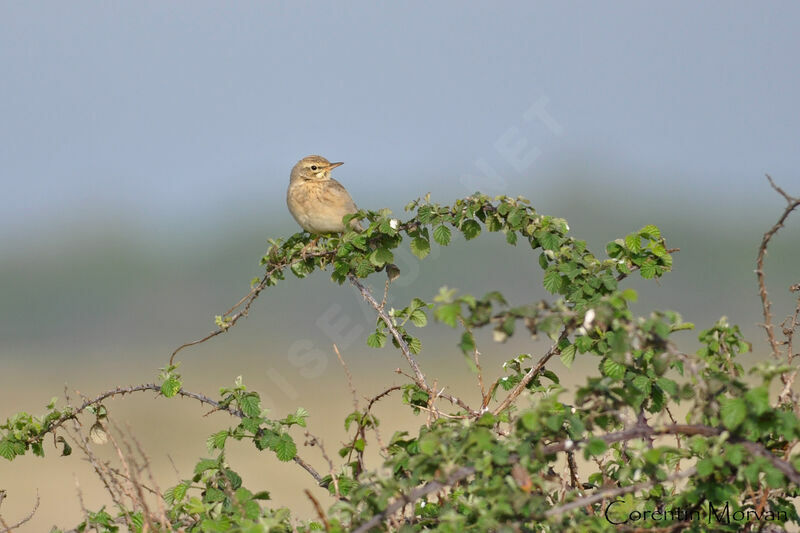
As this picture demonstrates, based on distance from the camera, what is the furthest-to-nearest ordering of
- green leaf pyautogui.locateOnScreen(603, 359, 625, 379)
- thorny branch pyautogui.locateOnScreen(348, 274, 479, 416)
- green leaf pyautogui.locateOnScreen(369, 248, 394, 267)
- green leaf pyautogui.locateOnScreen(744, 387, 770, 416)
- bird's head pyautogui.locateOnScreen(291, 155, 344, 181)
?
bird's head pyautogui.locateOnScreen(291, 155, 344, 181)
green leaf pyautogui.locateOnScreen(369, 248, 394, 267)
thorny branch pyautogui.locateOnScreen(348, 274, 479, 416)
green leaf pyautogui.locateOnScreen(603, 359, 625, 379)
green leaf pyautogui.locateOnScreen(744, 387, 770, 416)

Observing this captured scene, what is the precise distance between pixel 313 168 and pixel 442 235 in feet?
13.1

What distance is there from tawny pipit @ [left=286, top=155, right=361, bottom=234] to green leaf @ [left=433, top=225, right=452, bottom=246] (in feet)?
7.75

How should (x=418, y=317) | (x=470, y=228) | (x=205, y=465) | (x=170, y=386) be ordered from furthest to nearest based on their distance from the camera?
(x=418, y=317) < (x=470, y=228) < (x=170, y=386) < (x=205, y=465)

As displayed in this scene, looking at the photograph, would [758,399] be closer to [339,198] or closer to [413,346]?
[413,346]

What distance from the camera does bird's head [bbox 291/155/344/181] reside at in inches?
329

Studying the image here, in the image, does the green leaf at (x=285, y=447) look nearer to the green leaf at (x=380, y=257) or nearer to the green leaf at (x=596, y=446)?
the green leaf at (x=380, y=257)

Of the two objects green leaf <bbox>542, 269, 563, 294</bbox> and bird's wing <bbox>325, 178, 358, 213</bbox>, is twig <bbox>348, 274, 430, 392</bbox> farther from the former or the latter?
bird's wing <bbox>325, 178, 358, 213</bbox>

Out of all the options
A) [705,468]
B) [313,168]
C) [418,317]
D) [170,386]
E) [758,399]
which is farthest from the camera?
[313,168]

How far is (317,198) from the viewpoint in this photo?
25.4ft

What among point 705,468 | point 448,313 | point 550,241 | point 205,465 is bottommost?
point 705,468

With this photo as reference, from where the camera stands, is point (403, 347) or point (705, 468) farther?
point (403, 347)

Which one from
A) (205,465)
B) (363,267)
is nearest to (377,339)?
(363,267)

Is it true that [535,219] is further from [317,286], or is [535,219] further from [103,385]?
[317,286]

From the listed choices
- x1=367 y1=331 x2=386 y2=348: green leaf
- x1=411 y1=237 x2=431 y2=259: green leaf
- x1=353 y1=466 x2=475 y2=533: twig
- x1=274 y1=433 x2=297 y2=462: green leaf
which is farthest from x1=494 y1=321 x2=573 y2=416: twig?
x1=353 y1=466 x2=475 y2=533: twig
